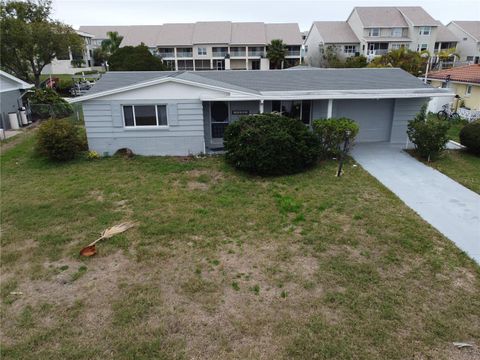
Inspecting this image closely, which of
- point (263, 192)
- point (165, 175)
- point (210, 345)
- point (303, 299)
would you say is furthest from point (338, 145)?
point (210, 345)

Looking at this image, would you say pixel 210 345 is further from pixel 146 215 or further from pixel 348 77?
pixel 348 77

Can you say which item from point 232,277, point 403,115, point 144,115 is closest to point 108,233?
point 232,277

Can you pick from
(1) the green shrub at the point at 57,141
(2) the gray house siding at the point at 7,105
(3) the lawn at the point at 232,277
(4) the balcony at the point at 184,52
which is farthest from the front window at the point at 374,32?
(1) the green shrub at the point at 57,141

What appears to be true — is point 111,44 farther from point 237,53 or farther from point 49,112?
point 49,112

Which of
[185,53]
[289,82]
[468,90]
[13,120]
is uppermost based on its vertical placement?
[185,53]

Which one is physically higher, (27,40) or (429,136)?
(27,40)

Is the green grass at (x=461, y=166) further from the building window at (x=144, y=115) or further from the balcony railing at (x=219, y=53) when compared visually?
the balcony railing at (x=219, y=53)
